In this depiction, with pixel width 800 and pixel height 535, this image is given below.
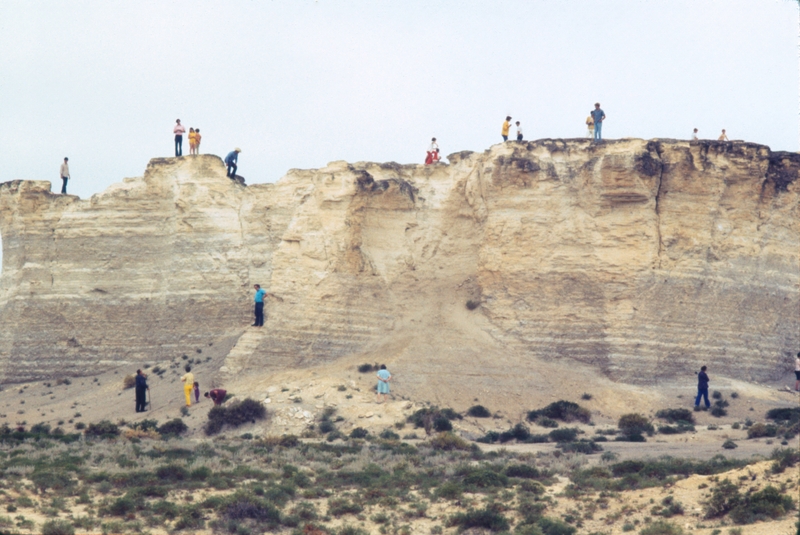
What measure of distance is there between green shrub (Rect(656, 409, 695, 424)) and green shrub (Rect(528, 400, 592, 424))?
1.88 metres

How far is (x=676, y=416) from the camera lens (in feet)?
88.2

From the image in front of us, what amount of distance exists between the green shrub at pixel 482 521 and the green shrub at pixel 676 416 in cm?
1177

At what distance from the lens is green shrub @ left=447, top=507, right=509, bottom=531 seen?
16031 mm

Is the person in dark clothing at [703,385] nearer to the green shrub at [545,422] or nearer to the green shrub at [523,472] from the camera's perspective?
the green shrub at [545,422]

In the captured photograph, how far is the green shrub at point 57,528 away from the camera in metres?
14.8

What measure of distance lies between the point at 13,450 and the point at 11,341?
47.4ft

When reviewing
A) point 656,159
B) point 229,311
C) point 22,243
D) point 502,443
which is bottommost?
point 502,443

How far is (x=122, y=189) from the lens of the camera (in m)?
35.6

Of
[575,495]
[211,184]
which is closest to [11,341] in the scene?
[211,184]

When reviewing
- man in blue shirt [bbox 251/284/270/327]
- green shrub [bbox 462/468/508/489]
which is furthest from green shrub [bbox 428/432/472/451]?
man in blue shirt [bbox 251/284/270/327]

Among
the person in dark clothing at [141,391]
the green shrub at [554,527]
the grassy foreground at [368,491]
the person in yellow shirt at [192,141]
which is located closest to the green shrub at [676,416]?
the grassy foreground at [368,491]

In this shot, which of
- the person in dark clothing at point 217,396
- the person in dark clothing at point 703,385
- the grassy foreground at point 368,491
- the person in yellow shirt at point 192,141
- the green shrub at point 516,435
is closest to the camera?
the grassy foreground at point 368,491

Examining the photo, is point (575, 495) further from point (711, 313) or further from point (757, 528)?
point (711, 313)

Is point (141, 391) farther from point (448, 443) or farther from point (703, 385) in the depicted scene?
point (703, 385)
